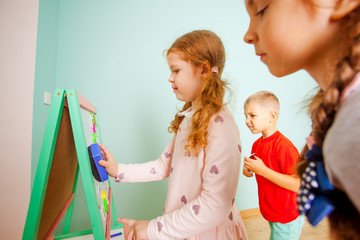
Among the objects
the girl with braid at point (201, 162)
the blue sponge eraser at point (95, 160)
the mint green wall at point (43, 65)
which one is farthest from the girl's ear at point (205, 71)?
→ the mint green wall at point (43, 65)

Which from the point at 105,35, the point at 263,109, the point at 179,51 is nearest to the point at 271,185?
the point at 263,109

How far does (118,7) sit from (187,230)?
1388 millimetres

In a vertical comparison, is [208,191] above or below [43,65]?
below

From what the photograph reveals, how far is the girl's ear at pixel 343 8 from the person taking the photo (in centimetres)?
20

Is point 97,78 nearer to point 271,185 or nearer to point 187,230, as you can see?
point 187,230

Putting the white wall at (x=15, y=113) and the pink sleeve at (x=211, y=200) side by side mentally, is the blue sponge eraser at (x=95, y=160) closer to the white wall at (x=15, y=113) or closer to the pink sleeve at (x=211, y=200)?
the pink sleeve at (x=211, y=200)

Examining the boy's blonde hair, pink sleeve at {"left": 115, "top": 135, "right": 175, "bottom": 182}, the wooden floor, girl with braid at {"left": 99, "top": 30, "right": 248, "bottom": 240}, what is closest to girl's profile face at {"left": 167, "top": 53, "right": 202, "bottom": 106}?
girl with braid at {"left": 99, "top": 30, "right": 248, "bottom": 240}

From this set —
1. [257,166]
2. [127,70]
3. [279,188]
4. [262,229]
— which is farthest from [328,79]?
[262,229]

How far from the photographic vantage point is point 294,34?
245 millimetres

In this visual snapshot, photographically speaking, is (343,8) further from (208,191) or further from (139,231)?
(139,231)

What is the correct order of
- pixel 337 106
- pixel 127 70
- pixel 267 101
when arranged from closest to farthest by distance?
pixel 337 106 < pixel 267 101 < pixel 127 70

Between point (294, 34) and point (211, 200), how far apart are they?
42 cm

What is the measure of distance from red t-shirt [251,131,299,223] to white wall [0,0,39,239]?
1.20 meters

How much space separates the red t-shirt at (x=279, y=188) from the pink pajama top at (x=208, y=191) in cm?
38
